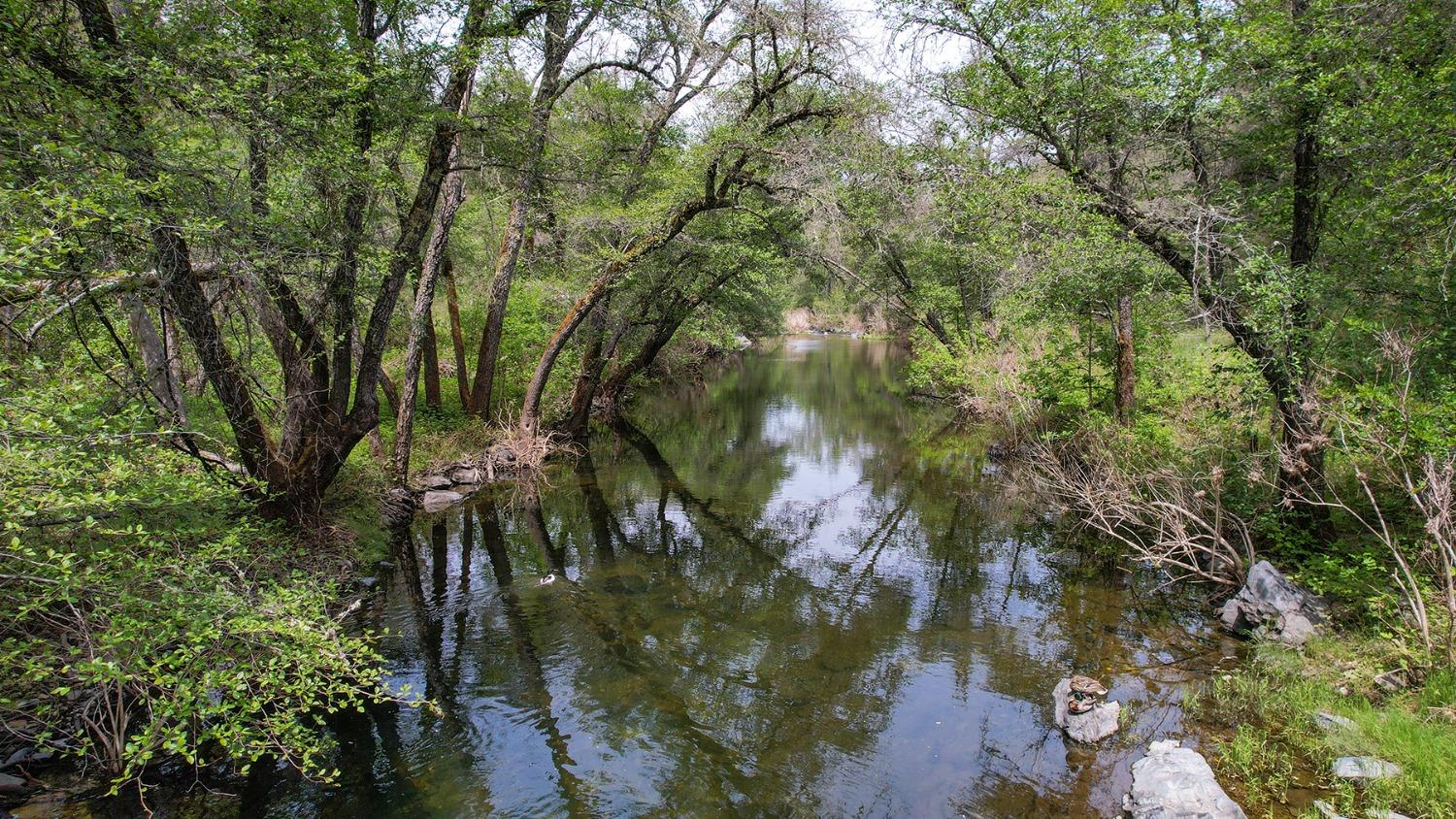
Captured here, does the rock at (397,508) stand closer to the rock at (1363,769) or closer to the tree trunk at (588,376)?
the tree trunk at (588,376)

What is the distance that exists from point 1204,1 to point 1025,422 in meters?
8.58

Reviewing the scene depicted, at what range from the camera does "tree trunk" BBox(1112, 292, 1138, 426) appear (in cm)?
1295

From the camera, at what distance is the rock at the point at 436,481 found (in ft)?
43.4

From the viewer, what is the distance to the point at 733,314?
21875mm

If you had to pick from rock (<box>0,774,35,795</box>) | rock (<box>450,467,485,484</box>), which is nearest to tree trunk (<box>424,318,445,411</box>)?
rock (<box>450,467,485,484</box>)

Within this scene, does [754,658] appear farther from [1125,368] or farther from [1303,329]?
[1125,368]

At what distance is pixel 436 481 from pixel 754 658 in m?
8.54

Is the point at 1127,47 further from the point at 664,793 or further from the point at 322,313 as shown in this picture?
the point at 322,313

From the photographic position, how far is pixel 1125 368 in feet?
43.0

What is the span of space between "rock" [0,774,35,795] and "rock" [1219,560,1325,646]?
35.0 ft

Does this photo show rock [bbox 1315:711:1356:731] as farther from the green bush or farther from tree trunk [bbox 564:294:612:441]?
tree trunk [bbox 564:294:612:441]

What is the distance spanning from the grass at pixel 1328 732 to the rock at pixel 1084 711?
0.77 m

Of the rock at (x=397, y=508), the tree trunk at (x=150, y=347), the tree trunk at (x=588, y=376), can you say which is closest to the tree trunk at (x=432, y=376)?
the tree trunk at (x=588, y=376)

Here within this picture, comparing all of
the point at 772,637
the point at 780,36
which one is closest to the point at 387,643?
the point at 772,637
